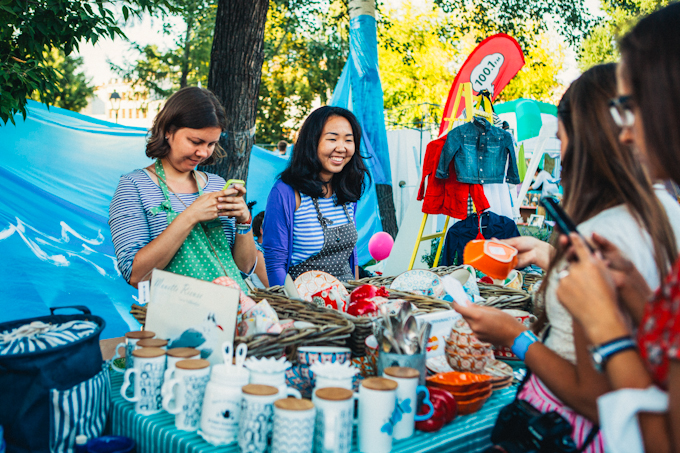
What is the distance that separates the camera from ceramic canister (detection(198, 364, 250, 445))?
1150 mm

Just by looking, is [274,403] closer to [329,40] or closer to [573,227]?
[573,227]

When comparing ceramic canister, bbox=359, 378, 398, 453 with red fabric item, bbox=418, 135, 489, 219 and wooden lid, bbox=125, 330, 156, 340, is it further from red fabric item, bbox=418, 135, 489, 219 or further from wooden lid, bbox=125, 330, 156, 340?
red fabric item, bbox=418, 135, 489, 219

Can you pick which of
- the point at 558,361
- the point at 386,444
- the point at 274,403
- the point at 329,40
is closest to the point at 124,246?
the point at 274,403

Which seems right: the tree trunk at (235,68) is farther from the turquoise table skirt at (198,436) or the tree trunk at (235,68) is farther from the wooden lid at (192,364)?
the wooden lid at (192,364)

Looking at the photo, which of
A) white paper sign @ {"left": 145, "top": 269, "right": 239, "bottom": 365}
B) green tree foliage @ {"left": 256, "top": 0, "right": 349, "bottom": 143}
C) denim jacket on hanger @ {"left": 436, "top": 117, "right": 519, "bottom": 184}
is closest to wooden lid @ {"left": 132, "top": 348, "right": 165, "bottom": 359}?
white paper sign @ {"left": 145, "top": 269, "right": 239, "bottom": 365}

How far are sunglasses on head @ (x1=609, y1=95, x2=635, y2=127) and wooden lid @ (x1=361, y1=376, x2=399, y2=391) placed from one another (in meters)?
0.71

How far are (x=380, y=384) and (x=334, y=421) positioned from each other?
14cm

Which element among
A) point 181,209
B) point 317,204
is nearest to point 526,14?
point 317,204

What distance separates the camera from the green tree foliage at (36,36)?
2445 mm

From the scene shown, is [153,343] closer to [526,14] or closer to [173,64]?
[526,14]

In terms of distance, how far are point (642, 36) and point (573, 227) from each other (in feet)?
1.20

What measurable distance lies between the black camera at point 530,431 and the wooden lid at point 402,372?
0.75 feet

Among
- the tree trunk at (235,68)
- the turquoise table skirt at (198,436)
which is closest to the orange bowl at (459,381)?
the turquoise table skirt at (198,436)

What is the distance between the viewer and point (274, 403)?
42.4 inches
